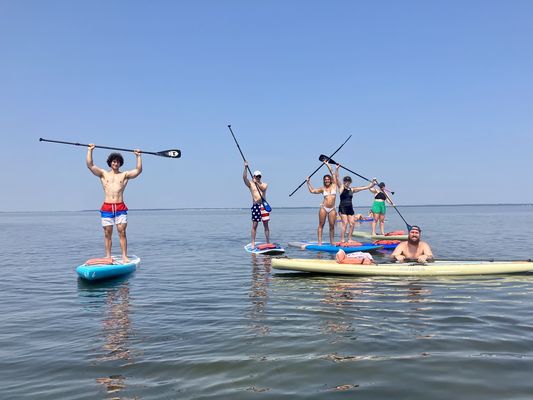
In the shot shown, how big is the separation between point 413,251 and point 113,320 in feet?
24.4

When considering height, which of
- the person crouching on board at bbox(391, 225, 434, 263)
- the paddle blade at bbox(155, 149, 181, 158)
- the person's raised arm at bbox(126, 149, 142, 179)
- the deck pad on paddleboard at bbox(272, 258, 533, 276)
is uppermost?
the paddle blade at bbox(155, 149, 181, 158)

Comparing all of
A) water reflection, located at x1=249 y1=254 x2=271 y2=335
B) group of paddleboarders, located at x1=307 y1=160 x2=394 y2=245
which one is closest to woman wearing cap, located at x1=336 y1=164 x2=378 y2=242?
group of paddleboarders, located at x1=307 y1=160 x2=394 y2=245

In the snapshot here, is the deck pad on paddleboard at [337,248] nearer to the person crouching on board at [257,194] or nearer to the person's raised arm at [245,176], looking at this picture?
the person crouching on board at [257,194]

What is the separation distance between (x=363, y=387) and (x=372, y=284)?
5156 millimetres

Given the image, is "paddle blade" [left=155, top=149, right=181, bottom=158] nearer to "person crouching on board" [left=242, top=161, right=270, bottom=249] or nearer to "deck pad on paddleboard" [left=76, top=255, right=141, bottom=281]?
"person crouching on board" [left=242, top=161, right=270, bottom=249]

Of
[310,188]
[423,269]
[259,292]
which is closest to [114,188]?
[259,292]

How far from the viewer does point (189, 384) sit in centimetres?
377

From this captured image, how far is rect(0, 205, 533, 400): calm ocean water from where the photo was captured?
3711mm

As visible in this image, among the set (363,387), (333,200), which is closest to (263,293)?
(363,387)

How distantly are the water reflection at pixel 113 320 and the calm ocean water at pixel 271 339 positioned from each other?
0.9 inches

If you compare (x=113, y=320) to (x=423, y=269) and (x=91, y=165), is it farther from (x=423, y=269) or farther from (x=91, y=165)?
(x=423, y=269)

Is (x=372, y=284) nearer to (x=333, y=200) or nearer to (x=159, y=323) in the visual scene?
(x=159, y=323)

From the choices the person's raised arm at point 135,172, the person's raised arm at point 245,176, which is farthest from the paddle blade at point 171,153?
the person's raised arm at point 245,176

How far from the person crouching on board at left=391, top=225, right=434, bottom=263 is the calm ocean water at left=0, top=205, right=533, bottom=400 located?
1090mm
